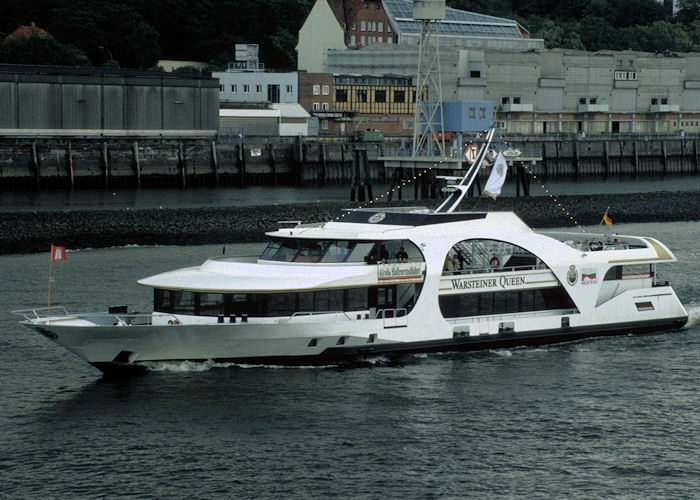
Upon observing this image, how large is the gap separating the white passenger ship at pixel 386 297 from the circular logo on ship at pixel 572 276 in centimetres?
4

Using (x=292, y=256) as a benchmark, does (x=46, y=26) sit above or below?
above

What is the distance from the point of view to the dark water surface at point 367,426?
74.2 feet

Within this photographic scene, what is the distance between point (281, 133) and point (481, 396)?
85.1 metres

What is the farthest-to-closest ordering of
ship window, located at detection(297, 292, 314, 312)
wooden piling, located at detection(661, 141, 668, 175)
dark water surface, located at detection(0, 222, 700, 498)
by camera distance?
wooden piling, located at detection(661, 141, 668, 175) → ship window, located at detection(297, 292, 314, 312) → dark water surface, located at detection(0, 222, 700, 498)

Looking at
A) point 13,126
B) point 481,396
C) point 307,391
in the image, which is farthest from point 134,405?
point 13,126

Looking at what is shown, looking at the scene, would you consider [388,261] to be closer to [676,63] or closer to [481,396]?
[481,396]

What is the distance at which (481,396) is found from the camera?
28266 mm

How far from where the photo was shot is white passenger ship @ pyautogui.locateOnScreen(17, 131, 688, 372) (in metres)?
29.1

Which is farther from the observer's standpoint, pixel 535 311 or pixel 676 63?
pixel 676 63

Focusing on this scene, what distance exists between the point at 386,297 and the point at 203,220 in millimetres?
31725

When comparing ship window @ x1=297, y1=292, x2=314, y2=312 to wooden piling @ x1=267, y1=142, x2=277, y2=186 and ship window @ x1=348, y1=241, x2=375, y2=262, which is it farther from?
wooden piling @ x1=267, y1=142, x2=277, y2=186

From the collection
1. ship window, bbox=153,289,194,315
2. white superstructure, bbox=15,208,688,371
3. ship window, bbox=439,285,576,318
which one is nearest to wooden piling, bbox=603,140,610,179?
white superstructure, bbox=15,208,688,371

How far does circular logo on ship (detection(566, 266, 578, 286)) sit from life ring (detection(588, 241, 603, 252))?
7.50ft

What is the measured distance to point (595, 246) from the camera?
1432 inches
